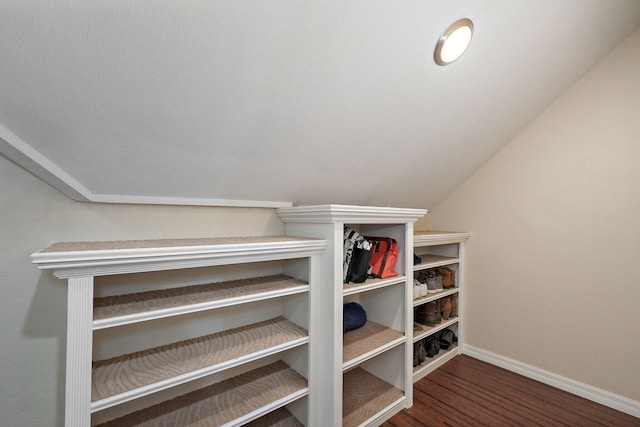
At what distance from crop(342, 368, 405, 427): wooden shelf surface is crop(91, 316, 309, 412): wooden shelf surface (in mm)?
619

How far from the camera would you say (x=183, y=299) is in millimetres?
1151

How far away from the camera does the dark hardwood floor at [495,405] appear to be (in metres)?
1.68

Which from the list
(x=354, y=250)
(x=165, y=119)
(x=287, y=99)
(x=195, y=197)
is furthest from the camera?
(x=354, y=250)

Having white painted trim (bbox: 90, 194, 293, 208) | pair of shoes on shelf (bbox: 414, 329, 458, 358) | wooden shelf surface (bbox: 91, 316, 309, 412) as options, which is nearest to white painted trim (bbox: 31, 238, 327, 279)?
white painted trim (bbox: 90, 194, 293, 208)

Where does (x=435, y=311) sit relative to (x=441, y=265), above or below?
below

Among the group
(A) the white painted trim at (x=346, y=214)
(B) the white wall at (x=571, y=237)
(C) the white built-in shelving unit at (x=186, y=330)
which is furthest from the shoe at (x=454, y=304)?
(C) the white built-in shelving unit at (x=186, y=330)

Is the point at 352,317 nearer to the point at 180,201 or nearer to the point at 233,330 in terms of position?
the point at 233,330

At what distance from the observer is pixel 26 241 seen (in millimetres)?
1074

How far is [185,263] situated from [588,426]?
2.38m

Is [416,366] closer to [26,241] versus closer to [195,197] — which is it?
[195,197]

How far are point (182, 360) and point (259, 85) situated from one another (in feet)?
3.74

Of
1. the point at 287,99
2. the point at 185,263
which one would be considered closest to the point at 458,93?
the point at 287,99

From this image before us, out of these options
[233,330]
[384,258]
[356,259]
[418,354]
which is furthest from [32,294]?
[418,354]

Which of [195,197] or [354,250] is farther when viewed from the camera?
[354,250]
